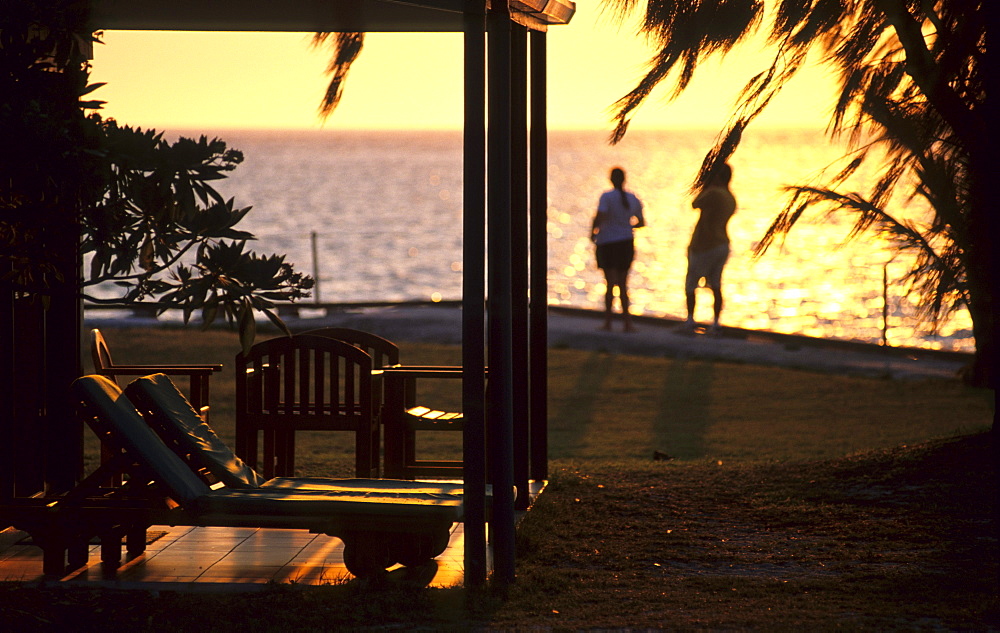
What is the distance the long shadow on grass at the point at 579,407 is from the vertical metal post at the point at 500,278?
3.65 meters

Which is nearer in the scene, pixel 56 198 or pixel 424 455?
pixel 56 198

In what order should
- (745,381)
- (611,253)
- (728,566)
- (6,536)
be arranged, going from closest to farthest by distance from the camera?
(728,566) < (6,536) < (745,381) < (611,253)

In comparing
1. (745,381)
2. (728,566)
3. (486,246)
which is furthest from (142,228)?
(745,381)

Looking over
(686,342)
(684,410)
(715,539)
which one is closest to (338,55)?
(715,539)

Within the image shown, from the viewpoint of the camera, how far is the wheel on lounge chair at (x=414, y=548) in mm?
4855

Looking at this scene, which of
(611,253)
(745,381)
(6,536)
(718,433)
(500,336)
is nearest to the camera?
(500,336)

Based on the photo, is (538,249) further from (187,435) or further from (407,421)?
(187,435)

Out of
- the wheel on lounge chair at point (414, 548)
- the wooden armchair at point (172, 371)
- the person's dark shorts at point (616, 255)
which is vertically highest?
the person's dark shorts at point (616, 255)

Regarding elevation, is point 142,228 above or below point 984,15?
below

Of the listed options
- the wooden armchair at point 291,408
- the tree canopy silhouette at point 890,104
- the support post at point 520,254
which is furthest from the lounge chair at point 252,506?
the tree canopy silhouette at point 890,104

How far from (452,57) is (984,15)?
94.8 inches

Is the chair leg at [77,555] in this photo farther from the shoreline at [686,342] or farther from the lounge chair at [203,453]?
the shoreline at [686,342]

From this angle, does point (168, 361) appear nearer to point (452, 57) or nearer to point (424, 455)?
point (424, 455)

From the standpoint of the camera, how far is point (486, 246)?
4.79m
